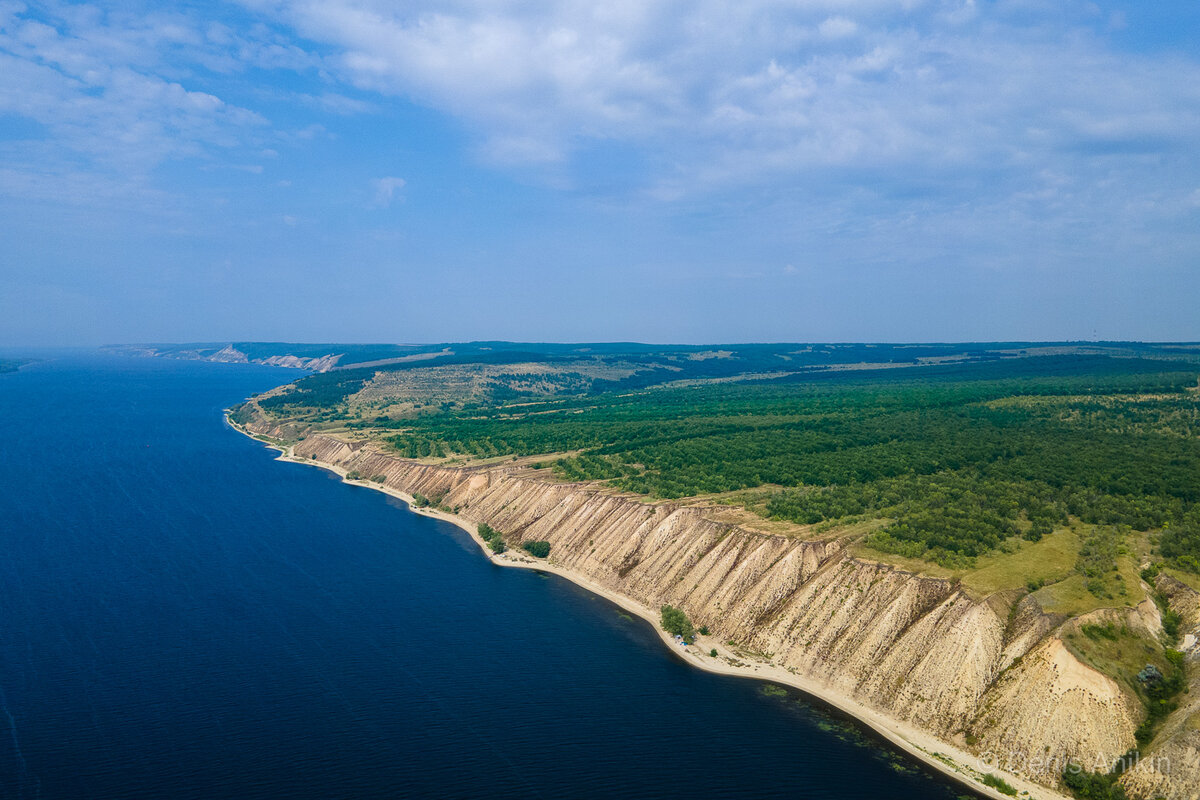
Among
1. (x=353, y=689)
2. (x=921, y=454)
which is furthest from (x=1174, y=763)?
(x=921, y=454)

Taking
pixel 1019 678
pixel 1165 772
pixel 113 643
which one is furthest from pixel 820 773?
pixel 113 643

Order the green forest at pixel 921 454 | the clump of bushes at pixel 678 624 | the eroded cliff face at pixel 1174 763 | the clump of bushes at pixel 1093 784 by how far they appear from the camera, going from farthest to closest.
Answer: the green forest at pixel 921 454 < the clump of bushes at pixel 678 624 < the clump of bushes at pixel 1093 784 < the eroded cliff face at pixel 1174 763

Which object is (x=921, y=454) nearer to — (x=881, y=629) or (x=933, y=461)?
(x=933, y=461)

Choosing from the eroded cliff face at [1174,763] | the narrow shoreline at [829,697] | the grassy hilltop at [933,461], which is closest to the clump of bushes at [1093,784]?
the eroded cliff face at [1174,763]

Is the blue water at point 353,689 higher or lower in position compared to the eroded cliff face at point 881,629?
lower

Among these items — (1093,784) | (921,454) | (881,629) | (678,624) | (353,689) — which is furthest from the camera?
(921,454)

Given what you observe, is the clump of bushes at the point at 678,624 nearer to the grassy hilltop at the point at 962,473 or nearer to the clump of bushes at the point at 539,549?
the grassy hilltop at the point at 962,473
